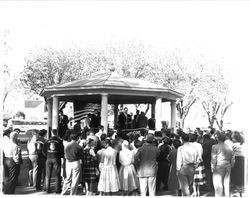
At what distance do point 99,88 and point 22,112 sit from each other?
233 ft

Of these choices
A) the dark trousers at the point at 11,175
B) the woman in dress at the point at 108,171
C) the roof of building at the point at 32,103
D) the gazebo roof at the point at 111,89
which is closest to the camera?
the woman in dress at the point at 108,171

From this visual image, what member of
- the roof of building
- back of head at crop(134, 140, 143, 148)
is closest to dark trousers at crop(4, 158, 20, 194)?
back of head at crop(134, 140, 143, 148)

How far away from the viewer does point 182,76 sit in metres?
37.9

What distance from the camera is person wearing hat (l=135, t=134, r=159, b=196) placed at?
9.74m

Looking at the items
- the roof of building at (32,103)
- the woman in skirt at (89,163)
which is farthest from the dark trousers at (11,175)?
the roof of building at (32,103)

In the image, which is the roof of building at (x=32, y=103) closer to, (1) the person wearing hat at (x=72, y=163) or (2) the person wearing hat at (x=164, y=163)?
(2) the person wearing hat at (x=164, y=163)

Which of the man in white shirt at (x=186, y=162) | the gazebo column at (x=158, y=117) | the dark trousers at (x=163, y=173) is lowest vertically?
the dark trousers at (x=163, y=173)

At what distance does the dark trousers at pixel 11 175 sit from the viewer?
10.5 metres

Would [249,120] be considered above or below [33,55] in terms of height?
below

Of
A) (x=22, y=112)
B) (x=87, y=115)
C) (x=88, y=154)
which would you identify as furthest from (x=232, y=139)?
(x=22, y=112)

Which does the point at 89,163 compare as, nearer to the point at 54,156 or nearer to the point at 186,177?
the point at 54,156

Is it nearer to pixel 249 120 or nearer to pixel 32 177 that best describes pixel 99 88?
pixel 32 177

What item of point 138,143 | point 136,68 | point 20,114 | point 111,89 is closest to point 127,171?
point 138,143

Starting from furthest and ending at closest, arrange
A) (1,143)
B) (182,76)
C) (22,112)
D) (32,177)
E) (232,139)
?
(22,112) < (182,76) < (32,177) < (232,139) < (1,143)
